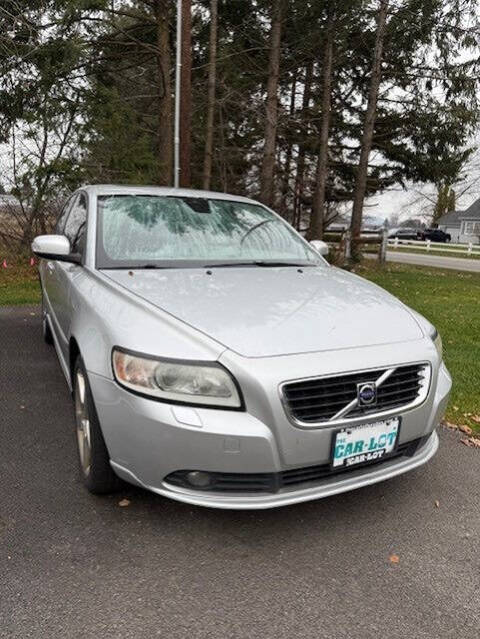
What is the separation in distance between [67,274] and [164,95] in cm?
949

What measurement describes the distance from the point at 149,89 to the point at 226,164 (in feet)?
10.1

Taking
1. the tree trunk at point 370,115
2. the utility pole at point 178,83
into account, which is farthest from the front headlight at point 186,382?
the tree trunk at point 370,115

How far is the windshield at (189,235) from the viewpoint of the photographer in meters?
3.36

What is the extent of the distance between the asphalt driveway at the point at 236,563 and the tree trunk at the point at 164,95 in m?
9.42

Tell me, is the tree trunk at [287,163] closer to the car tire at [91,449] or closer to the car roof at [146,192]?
the car roof at [146,192]

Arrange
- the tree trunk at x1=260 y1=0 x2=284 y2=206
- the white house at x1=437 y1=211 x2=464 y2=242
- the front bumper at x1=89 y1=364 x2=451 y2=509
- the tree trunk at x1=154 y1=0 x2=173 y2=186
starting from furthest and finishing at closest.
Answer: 1. the white house at x1=437 y1=211 x2=464 y2=242
2. the tree trunk at x1=260 y1=0 x2=284 y2=206
3. the tree trunk at x1=154 y1=0 x2=173 y2=186
4. the front bumper at x1=89 y1=364 x2=451 y2=509

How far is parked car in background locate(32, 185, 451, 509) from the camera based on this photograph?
216 centimetres

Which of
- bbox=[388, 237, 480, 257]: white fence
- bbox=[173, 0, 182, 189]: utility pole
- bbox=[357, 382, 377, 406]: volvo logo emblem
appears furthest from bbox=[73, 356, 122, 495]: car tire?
bbox=[388, 237, 480, 257]: white fence

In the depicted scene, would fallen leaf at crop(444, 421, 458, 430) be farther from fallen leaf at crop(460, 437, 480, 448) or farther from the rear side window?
the rear side window

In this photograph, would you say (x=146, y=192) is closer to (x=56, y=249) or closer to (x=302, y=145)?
(x=56, y=249)

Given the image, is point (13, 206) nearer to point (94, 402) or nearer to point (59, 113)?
point (59, 113)

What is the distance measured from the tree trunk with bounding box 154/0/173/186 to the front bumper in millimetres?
9928

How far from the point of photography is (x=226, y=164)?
1571 centimetres

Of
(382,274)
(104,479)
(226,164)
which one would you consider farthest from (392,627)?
(226,164)
